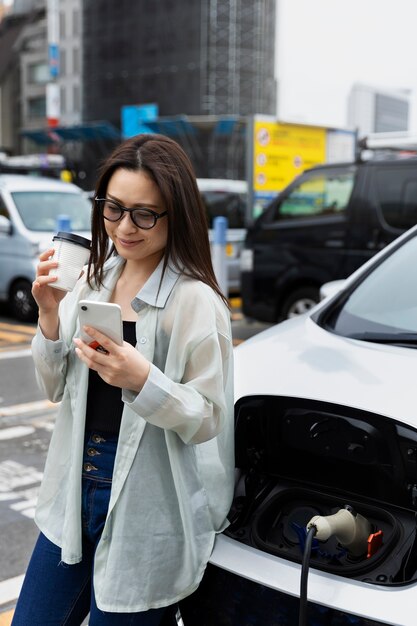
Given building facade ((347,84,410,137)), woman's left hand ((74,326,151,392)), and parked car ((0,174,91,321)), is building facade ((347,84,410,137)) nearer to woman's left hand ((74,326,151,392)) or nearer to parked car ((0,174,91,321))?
parked car ((0,174,91,321))

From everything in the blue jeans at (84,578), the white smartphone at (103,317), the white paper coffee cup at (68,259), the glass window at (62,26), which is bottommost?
the blue jeans at (84,578)

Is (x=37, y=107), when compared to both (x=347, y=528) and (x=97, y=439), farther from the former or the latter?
(x=347, y=528)

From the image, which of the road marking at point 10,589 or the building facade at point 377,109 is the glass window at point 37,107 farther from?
the road marking at point 10,589

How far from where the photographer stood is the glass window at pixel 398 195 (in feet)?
23.9

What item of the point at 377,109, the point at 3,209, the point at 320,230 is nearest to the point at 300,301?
the point at 320,230

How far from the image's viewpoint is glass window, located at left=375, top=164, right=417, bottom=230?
727cm

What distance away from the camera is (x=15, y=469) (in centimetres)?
446

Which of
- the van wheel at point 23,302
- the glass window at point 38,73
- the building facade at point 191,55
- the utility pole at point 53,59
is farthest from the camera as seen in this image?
the glass window at point 38,73

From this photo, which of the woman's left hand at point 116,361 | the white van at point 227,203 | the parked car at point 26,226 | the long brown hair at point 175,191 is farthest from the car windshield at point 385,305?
the white van at point 227,203

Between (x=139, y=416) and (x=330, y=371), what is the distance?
0.71 metres

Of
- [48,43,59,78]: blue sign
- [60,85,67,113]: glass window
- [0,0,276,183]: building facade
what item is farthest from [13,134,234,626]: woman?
[60,85,67,113]: glass window

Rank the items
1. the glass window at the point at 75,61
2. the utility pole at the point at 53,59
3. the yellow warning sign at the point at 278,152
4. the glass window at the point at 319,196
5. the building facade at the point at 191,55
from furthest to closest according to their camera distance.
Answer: the glass window at the point at 75,61, the building facade at the point at 191,55, the utility pole at the point at 53,59, the yellow warning sign at the point at 278,152, the glass window at the point at 319,196

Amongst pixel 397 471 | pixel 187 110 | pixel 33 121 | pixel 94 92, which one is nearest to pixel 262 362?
pixel 397 471

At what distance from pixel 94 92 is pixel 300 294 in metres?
45.2
